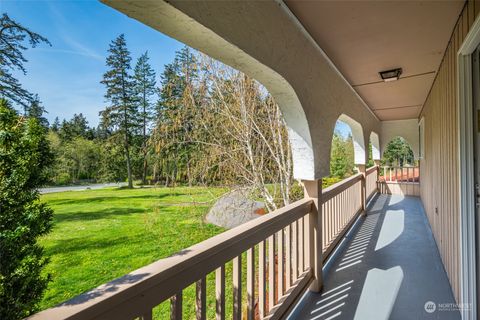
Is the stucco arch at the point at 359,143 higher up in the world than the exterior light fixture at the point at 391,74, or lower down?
lower down

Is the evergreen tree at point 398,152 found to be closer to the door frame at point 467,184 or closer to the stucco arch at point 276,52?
the stucco arch at point 276,52

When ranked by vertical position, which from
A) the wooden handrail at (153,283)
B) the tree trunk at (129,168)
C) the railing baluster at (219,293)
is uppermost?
the tree trunk at (129,168)

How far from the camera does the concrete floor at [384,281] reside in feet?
6.81

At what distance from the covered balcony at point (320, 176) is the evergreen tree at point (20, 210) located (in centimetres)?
152

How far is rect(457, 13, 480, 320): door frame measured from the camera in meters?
1.82

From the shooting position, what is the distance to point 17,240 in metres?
1.93

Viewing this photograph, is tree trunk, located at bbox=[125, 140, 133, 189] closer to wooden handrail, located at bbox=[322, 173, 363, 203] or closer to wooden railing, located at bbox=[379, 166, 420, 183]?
wooden handrail, located at bbox=[322, 173, 363, 203]

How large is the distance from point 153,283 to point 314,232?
195 cm

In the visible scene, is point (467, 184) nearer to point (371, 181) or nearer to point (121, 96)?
point (121, 96)

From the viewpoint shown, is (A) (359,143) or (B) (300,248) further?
(A) (359,143)

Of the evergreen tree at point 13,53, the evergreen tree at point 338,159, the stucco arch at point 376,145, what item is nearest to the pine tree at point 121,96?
the evergreen tree at point 13,53

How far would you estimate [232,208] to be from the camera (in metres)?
3.62

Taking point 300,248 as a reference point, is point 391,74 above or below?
above

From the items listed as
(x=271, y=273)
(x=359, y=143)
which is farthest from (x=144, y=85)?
(x=359, y=143)
